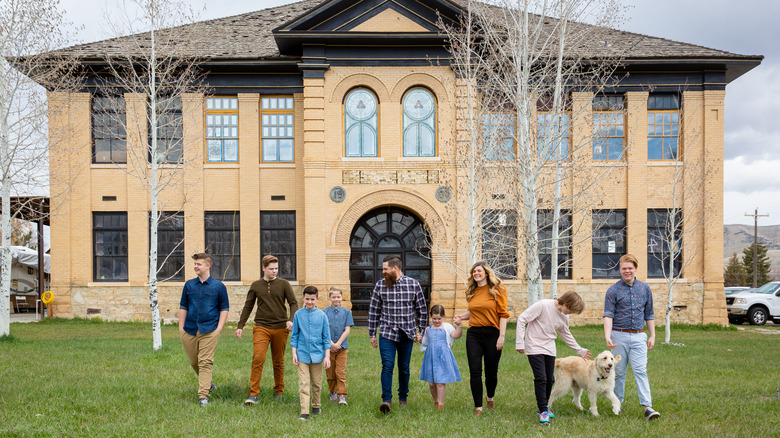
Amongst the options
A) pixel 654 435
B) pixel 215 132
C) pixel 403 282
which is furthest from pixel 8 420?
pixel 215 132

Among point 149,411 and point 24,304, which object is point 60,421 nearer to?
point 149,411

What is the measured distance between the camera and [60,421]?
7.63 meters

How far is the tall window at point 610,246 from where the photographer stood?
2248 centimetres

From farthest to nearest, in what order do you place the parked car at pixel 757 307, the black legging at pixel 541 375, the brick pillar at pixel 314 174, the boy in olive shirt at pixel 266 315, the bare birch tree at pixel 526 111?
the parked car at pixel 757 307 → the brick pillar at pixel 314 174 → the bare birch tree at pixel 526 111 → the boy in olive shirt at pixel 266 315 → the black legging at pixel 541 375

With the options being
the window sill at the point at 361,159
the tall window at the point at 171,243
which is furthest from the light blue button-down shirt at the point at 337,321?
the tall window at the point at 171,243

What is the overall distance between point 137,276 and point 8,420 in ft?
Answer: 48.0

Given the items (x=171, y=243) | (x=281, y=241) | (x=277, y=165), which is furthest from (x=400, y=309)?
(x=171, y=243)

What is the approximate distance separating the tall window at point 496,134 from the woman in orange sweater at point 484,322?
28.6 feet

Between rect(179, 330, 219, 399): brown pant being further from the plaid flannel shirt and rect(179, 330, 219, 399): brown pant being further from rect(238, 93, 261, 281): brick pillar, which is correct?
rect(238, 93, 261, 281): brick pillar

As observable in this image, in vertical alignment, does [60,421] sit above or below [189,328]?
below

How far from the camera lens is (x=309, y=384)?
8.23 m

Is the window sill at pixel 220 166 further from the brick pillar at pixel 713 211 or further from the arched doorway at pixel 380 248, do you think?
the brick pillar at pixel 713 211

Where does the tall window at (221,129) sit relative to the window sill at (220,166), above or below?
above

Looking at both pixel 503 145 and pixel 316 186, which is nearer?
pixel 503 145
